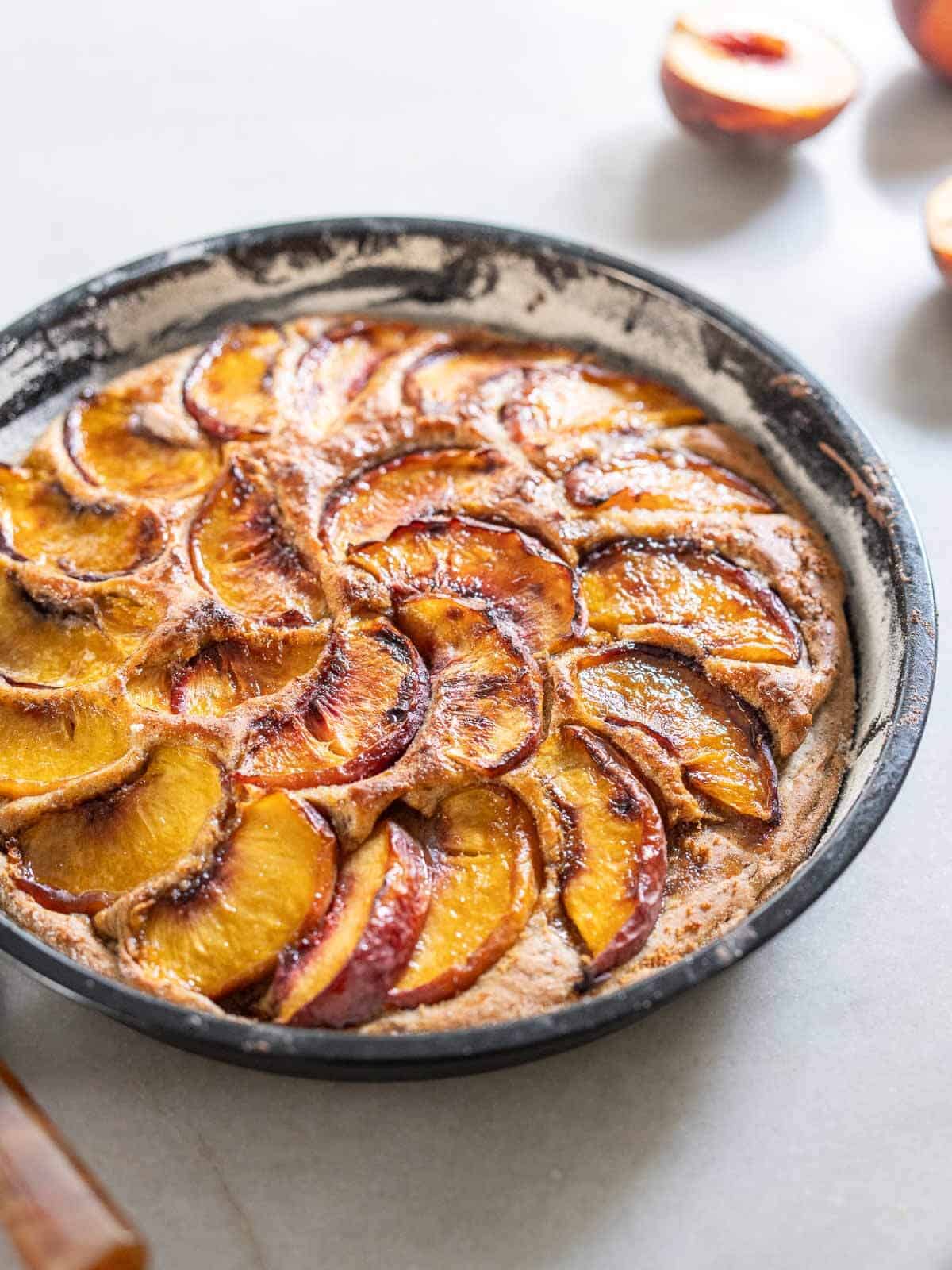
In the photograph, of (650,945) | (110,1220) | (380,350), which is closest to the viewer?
(110,1220)

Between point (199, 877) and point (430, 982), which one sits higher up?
point (199, 877)

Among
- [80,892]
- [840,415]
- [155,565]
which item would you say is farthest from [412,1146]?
[840,415]

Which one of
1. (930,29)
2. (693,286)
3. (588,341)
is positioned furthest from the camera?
(930,29)

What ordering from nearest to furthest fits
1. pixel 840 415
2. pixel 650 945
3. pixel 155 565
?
pixel 650 945 → pixel 155 565 → pixel 840 415

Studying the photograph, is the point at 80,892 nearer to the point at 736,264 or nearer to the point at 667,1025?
the point at 667,1025

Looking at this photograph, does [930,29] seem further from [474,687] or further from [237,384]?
[474,687]

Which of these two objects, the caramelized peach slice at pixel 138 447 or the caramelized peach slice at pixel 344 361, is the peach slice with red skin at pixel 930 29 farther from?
the caramelized peach slice at pixel 138 447

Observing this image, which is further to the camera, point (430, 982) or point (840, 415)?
point (840, 415)

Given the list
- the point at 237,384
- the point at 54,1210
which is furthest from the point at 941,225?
the point at 54,1210
